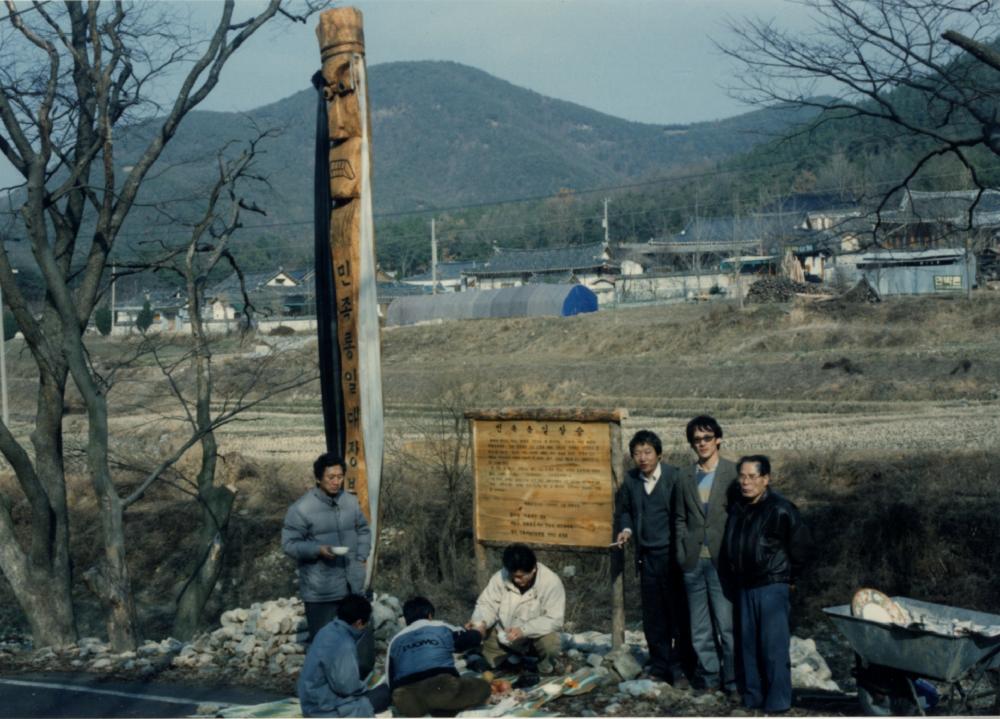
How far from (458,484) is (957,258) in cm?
3751

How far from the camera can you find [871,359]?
34781mm

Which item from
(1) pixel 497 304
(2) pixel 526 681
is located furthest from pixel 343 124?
(1) pixel 497 304

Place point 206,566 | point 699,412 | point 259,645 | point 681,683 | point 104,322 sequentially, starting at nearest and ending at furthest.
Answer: point 681,683 < point 259,645 < point 206,566 < point 699,412 < point 104,322

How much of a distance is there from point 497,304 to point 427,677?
187 ft

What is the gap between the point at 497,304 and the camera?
64375mm

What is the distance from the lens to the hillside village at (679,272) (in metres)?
49.6

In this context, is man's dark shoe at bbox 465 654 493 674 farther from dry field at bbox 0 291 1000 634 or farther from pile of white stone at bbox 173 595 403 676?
dry field at bbox 0 291 1000 634

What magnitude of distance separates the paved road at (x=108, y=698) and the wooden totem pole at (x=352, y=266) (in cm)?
151

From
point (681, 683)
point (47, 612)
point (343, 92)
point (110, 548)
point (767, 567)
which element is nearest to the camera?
point (767, 567)

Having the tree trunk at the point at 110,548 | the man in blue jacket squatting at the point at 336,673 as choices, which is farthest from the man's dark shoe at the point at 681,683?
the tree trunk at the point at 110,548

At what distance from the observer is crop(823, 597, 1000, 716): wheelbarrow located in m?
6.92

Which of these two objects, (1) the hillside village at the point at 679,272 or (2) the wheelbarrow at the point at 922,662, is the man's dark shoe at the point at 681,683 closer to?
(2) the wheelbarrow at the point at 922,662

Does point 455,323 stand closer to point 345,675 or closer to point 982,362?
point 982,362

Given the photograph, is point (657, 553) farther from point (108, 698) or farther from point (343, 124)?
point (108, 698)
